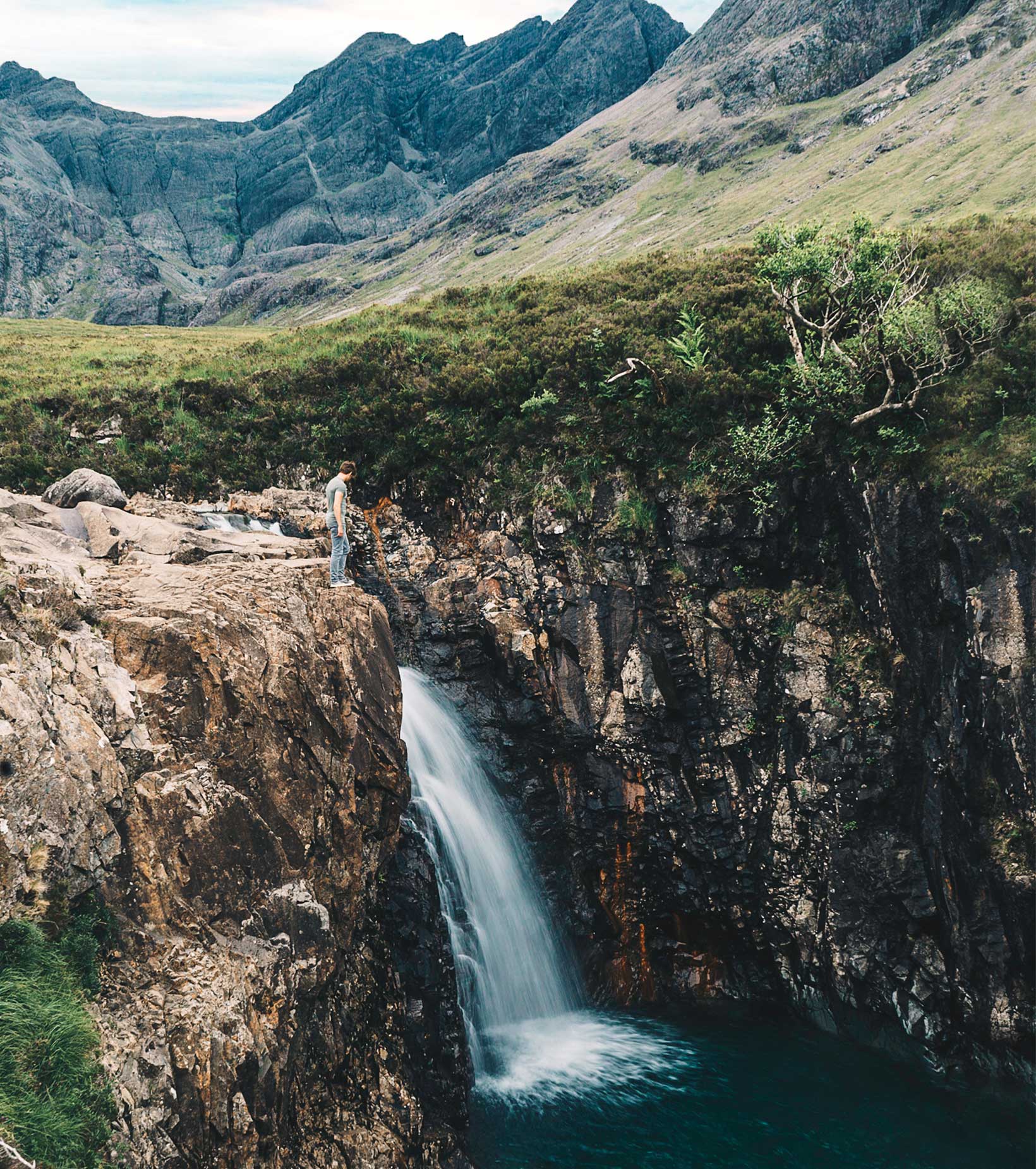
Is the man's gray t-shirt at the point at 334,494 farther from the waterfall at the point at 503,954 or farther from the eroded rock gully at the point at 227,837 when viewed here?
the waterfall at the point at 503,954

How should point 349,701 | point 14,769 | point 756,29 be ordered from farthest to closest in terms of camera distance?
1. point 756,29
2. point 349,701
3. point 14,769

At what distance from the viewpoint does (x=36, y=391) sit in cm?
2930

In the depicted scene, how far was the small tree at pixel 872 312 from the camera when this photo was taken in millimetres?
20500

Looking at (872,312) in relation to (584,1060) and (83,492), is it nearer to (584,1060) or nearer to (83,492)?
(584,1060)

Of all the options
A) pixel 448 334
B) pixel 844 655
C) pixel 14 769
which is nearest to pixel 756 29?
pixel 448 334

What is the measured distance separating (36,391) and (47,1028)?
26861 mm

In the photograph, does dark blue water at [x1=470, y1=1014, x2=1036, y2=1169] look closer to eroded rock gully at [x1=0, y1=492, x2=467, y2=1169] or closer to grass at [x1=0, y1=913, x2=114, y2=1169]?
eroded rock gully at [x1=0, y1=492, x2=467, y2=1169]

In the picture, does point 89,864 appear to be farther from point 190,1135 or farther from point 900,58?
point 900,58

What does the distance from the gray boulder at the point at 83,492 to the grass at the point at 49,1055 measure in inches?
487

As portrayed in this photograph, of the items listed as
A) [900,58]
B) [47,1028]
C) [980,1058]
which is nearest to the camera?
[47,1028]

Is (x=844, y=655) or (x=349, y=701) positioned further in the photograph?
(x=844, y=655)

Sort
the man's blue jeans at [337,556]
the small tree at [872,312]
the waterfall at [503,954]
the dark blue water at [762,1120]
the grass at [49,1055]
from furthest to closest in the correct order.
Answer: the small tree at [872,312] < the waterfall at [503,954] < the man's blue jeans at [337,556] < the dark blue water at [762,1120] < the grass at [49,1055]

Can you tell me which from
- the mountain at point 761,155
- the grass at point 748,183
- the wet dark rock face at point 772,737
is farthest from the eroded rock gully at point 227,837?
the mountain at point 761,155

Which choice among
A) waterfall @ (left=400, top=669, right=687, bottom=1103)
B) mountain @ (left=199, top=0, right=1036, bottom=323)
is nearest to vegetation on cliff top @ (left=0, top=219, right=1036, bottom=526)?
waterfall @ (left=400, top=669, right=687, bottom=1103)
